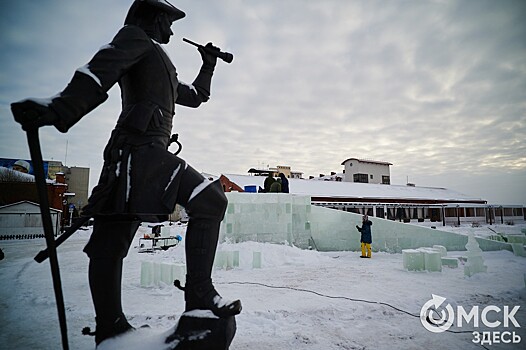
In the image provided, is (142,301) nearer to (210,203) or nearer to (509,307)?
(210,203)

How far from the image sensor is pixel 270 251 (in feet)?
27.9

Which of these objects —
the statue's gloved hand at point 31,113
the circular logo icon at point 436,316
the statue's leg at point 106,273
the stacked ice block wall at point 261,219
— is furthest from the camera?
the stacked ice block wall at point 261,219

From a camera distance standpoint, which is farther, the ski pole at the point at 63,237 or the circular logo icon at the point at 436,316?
the circular logo icon at the point at 436,316

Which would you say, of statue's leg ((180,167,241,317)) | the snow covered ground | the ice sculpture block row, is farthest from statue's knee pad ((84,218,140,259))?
the ice sculpture block row

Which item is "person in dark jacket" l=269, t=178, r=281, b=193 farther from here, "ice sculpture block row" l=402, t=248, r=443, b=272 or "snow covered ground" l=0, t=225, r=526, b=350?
"ice sculpture block row" l=402, t=248, r=443, b=272

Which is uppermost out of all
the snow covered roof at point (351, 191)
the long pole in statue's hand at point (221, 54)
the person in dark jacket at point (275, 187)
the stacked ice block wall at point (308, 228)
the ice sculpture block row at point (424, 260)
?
the snow covered roof at point (351, 191)

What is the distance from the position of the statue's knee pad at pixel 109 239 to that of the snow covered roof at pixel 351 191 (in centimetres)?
1710

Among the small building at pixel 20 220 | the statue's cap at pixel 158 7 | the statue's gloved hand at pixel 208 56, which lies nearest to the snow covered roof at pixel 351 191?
the small building at pixel 20 220

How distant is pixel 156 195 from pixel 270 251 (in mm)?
6929

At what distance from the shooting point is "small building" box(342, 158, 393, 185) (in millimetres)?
31031

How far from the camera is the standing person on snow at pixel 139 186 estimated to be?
1888 mm

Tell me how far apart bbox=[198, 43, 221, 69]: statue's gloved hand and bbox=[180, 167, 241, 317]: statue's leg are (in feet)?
3.49

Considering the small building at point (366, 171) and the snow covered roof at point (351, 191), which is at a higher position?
the small building at point (366, 171)

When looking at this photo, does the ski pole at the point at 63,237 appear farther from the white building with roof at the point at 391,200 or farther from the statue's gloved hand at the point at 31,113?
the white building with roof at the point at 391,200
